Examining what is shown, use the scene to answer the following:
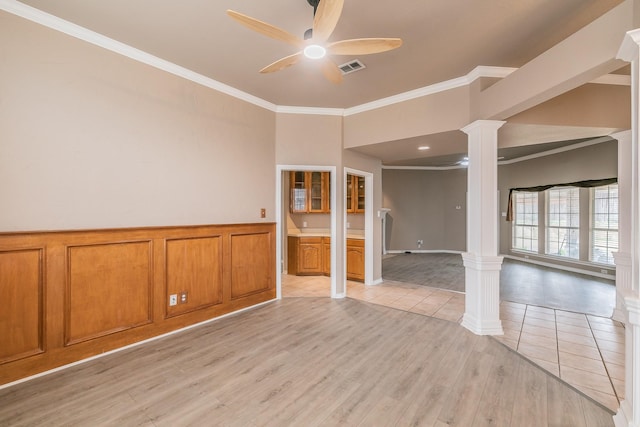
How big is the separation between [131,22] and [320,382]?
3479 millimetres

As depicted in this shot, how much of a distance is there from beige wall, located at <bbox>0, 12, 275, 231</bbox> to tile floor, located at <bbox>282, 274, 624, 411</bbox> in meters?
2.43

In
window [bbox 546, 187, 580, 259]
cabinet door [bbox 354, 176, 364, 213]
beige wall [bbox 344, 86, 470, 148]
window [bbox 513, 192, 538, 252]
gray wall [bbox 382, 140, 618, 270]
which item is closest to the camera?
beige wall [bbox 344, 86, 470, 148]

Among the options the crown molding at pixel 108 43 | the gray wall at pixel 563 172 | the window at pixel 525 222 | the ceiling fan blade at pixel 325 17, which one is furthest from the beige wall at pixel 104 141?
the window at pixel 525 222

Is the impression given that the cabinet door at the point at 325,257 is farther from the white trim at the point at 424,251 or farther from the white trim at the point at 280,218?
the white trim at the point at 424,251

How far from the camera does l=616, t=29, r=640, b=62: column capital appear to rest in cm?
167

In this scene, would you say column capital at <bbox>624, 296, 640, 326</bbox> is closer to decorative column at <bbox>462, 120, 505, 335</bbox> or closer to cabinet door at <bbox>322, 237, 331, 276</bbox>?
decorative column at <bbox>462, 120, 505, 335</bbox>

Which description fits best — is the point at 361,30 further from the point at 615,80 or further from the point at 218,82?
the point at 615,80


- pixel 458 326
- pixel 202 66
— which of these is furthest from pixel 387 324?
pixel 202 66

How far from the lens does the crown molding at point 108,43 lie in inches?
90.9

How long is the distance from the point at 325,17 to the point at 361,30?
1.01 metres

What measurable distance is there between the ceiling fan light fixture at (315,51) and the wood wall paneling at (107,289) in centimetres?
248

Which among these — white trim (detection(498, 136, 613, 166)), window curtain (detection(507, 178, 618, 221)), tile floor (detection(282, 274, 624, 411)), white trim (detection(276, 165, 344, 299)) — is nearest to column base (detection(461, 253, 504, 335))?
tile floor (detection(282, 274, 624, 411))

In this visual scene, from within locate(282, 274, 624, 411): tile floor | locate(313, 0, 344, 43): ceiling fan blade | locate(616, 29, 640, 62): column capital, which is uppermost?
locate(313, 0, 344, 43): ceiling fan blade

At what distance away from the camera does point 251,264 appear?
417 cm
